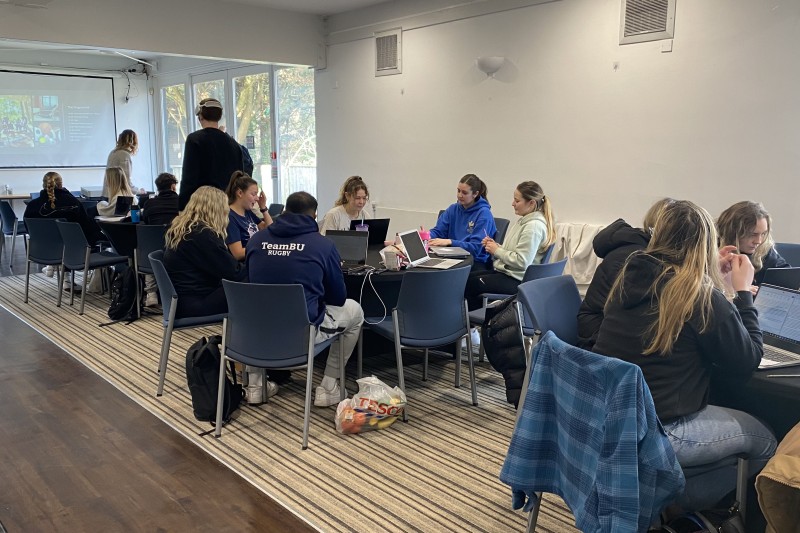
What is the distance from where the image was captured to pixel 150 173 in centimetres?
1200

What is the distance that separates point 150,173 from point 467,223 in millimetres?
8835

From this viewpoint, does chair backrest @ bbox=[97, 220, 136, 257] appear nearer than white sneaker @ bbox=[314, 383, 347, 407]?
No

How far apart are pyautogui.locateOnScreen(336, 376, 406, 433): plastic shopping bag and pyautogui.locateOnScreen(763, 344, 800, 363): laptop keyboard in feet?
5.80

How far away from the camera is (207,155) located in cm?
464

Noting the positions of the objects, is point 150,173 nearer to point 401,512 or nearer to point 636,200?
point 636,200

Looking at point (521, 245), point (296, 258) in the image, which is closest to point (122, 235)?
point (296, 258)

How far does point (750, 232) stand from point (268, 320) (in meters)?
2.28

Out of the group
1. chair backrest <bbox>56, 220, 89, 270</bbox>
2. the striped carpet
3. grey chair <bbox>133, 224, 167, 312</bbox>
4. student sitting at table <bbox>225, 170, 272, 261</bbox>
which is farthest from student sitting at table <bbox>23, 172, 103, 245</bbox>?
student sitting at table <bbox>225, 170, 272, 261</bbox>

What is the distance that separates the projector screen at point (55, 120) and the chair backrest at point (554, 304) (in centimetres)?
1028

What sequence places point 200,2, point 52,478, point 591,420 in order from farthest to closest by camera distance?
point 200,2 → point 52,478 → point 591,420

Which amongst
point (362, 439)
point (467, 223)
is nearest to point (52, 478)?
point (362, 439)

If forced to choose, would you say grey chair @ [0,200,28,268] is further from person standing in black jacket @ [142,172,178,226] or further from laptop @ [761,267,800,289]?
laptop @ [761,267,800,289]

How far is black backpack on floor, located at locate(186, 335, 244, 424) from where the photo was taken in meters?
3.45

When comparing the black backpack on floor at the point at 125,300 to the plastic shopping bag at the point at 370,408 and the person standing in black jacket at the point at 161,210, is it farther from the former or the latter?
the plastic shopping bag at the point at 370,408
